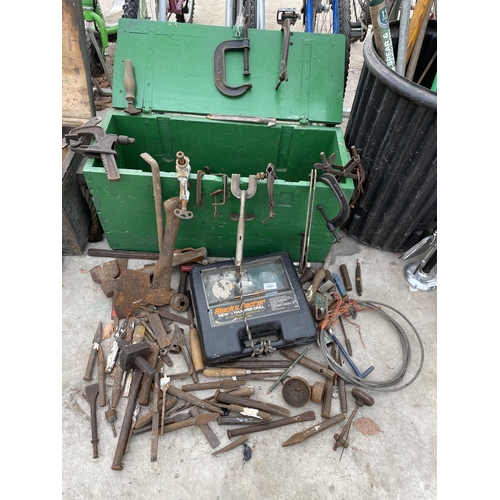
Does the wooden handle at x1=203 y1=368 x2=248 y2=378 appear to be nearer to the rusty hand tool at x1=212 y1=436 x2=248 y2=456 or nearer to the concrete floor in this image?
the concrete floor

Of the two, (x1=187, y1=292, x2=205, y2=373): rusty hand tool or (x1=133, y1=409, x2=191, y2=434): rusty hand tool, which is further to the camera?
(x1=187, y1=292, x2=205, y2=373): rusty hand tool

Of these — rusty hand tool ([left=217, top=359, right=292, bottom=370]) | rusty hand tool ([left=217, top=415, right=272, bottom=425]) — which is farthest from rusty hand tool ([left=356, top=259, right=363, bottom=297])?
rusty hand tool ([left=217, top=415, right=272, bottom=425])

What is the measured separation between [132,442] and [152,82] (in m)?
2.21

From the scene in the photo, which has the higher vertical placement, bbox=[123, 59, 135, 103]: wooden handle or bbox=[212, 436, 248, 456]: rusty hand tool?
bbox=[123, 59, 135, 103]: wooden handle

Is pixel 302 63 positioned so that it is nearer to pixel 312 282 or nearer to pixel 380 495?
pixel 312 282

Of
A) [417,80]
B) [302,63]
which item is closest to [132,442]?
[302,63]

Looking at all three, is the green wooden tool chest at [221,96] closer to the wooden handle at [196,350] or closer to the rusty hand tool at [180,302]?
the rusty hand tool at [180,302]

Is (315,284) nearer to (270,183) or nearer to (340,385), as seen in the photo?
(340,385)

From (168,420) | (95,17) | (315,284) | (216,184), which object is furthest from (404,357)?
(95,17)

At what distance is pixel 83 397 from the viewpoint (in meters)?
1.89

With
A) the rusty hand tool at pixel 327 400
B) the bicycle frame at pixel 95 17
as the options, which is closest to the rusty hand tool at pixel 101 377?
the rusty hand tool at pixel 327 400

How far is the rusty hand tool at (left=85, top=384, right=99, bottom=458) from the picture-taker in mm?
1716

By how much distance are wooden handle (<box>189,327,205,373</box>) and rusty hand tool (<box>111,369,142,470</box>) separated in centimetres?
30

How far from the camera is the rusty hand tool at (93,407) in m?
1.72
